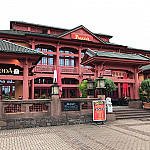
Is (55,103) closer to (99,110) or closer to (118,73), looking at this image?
(99,110)

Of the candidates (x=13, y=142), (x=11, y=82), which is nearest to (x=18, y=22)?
(x=11, y=82)

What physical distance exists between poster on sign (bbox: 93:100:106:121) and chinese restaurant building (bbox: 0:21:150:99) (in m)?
3.42

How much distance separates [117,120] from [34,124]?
18.9 feet

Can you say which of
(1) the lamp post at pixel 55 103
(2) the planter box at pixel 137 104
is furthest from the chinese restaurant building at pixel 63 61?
(1) the lamp post at pixel 55 103

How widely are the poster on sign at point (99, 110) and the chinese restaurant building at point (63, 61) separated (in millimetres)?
3423

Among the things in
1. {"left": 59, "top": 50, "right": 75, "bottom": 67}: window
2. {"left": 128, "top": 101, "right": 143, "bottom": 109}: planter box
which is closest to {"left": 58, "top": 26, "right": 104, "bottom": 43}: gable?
{"left": 59, "top": 50, "right": 75, "bottom": 67}: window

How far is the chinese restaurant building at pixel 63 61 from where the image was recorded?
537 inches

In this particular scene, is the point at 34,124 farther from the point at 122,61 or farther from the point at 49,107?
the point at 122,61

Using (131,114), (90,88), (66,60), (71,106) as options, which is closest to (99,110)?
(71,106)

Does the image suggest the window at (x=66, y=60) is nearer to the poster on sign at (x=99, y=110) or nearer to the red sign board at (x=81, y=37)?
the red sign board at (x=81, y=37)

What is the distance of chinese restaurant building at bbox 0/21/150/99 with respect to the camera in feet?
44.8

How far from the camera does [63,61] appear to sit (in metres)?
22.8

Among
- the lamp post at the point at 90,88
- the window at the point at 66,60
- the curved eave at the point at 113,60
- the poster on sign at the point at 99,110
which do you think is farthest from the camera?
the window at the point at 66,60

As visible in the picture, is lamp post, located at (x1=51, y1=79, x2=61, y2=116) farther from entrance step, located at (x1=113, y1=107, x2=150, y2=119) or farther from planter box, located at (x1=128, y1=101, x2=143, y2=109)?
planter box, located at (x1=128, y1=101, x2=143, y2=109)
